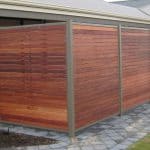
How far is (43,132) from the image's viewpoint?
9375 millimetres

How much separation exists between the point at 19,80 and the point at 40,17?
97.8 inches

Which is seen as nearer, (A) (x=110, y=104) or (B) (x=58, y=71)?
(B) (x=58, y=71)

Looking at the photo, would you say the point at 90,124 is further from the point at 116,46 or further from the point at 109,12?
the point at 109,12

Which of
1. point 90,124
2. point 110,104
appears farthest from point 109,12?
point 90,124

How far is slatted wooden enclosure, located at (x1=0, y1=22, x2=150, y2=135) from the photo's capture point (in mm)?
8914

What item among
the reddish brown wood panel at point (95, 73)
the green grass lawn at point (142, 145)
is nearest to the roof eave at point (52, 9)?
the reddish brown wood panel at point (95, 73)

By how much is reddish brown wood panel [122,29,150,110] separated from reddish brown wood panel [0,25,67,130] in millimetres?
2851

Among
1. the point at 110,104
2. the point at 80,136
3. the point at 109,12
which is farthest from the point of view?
the point at 109,12

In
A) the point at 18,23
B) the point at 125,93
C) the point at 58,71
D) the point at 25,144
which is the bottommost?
the point at 25,144

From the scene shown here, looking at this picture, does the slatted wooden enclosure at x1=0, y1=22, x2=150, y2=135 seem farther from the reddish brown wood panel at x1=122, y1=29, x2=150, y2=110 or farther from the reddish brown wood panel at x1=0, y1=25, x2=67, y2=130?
the reddish brown wood panel at x1=122, y1=29, x2=150, y2=110

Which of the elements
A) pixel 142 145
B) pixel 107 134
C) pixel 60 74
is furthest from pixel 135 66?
pixel 142 145

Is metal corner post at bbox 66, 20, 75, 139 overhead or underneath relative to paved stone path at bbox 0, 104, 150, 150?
overhead

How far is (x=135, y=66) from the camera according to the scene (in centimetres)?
1198

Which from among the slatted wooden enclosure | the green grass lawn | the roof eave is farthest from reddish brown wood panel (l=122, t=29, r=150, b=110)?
the green grass lawn
